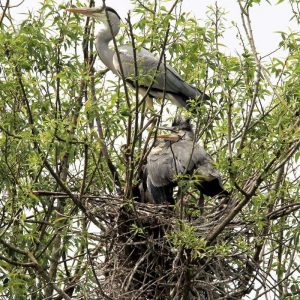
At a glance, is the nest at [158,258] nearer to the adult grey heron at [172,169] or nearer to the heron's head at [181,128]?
the adult grey heron at [172,169]

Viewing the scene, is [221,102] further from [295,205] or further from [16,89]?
[16,89]

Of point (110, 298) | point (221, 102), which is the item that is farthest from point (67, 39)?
point (110, 298)

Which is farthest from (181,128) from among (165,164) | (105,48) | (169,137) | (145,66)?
(105,48)

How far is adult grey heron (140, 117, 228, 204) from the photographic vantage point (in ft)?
25.1

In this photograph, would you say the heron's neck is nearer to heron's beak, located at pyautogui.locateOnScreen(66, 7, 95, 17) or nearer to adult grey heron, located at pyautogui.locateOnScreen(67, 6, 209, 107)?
adult grey heron, located at pyautogui.locateOnScreen(67, 6, 209, 107)

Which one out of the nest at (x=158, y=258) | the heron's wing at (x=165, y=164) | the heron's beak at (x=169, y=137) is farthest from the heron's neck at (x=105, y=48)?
the nest at (x=158, y=258)

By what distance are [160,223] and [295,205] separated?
100 centimetres

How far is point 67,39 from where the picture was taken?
8.92 m

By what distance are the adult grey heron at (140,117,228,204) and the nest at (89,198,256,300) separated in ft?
0.69

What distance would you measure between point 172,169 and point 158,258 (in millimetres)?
800

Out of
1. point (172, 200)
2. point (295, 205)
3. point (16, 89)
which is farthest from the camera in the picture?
point (16, 89)

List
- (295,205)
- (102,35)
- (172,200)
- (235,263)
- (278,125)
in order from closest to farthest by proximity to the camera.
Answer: (278,125) < (295,205) < (235,263) < (172,200) < (102,35)

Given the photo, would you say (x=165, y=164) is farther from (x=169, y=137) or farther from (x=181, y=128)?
(x=181, y=128)

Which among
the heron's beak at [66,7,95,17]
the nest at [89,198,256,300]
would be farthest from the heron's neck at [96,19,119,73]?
the nest at [89,198,256,300]
